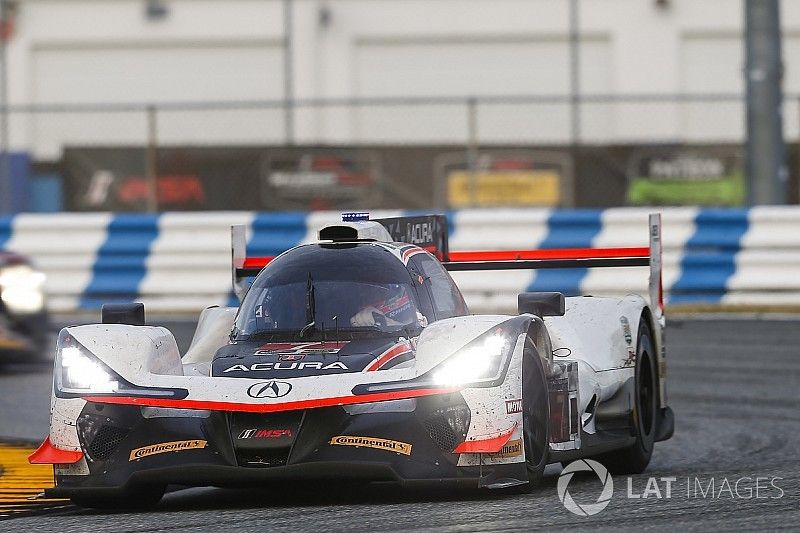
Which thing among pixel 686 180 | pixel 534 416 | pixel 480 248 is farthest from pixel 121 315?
pixel 686 180

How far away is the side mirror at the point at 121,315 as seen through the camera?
819 centimetres

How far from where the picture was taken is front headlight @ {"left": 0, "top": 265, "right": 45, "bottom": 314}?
1355 cm

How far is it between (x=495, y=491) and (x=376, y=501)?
0.48 meters

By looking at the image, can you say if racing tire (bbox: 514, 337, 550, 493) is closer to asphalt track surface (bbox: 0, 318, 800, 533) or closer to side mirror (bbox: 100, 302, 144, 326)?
asphalt track surface (bbox: 0, 318, 800, 533)

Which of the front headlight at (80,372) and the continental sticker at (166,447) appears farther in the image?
the front headlight at (80,372)

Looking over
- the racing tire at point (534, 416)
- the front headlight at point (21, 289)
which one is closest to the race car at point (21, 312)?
the front headlight at point (21, 289)

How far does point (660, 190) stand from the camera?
22938 millimetres

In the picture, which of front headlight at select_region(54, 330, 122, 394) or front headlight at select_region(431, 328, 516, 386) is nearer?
front headlight at select_region(431, 328, 516, 386)

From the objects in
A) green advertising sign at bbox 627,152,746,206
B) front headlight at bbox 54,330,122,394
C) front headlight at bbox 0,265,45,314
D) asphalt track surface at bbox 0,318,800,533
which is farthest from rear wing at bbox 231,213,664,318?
green advertising sign at bbox 627,152,746,206

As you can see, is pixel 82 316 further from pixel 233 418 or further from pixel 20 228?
pixel 233 418

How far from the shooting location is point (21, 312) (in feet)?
44.8

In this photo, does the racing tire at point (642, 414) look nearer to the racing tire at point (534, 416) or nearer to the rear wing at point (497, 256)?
the rear wing at point (497, 256)

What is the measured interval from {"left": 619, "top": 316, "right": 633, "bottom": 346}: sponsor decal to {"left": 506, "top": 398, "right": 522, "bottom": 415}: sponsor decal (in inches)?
72.5

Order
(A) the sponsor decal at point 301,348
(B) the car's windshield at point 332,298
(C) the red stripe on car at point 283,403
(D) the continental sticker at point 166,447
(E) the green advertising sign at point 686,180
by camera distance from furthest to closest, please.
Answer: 1. (E) the green advertising sign at point 686,180
2. (B) the car's windshield at point 332,298
3. (A) the sponsor decal at point 301,348
4. (D) the continental sticker at point 166,447
5. (C) the red stripe on car at point 283,403
